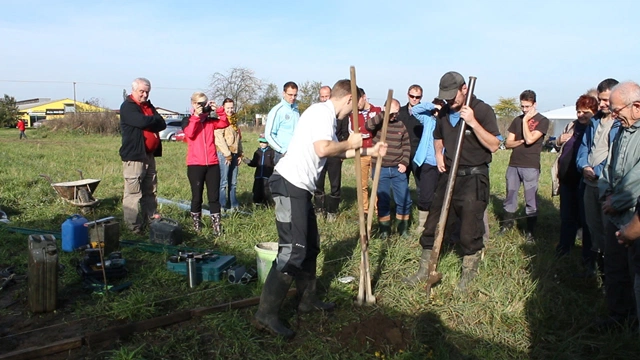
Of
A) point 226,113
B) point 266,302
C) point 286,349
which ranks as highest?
point 226,113

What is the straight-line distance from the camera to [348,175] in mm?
13219

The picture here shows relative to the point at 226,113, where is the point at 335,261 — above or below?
below

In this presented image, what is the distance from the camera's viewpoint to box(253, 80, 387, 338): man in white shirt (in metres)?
3.63

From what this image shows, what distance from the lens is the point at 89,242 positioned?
601 centimetres

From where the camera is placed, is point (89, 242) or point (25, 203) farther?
point (25, 203)

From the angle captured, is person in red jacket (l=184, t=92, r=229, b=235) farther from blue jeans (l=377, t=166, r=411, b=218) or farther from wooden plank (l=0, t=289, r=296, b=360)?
Answer: wooden plank (l=0, t=289, r=296, b=360)

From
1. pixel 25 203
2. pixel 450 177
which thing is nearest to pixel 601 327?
pixel 450 177

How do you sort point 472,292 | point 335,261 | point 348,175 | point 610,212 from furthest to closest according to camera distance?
point 348,175 < point 335,261 < point 472,292 < point 610,212

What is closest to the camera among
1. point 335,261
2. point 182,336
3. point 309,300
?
point 182,336

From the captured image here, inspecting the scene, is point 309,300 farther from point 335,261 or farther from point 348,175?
point 348,175

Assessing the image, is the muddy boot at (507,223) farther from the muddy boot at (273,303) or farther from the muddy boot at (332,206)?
the muddy boot at (273,303)

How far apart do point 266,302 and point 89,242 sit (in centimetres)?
324

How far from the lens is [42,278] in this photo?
419 centimetres

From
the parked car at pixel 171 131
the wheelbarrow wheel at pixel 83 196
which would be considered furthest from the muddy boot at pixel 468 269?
the parked car at pixel 171 131
